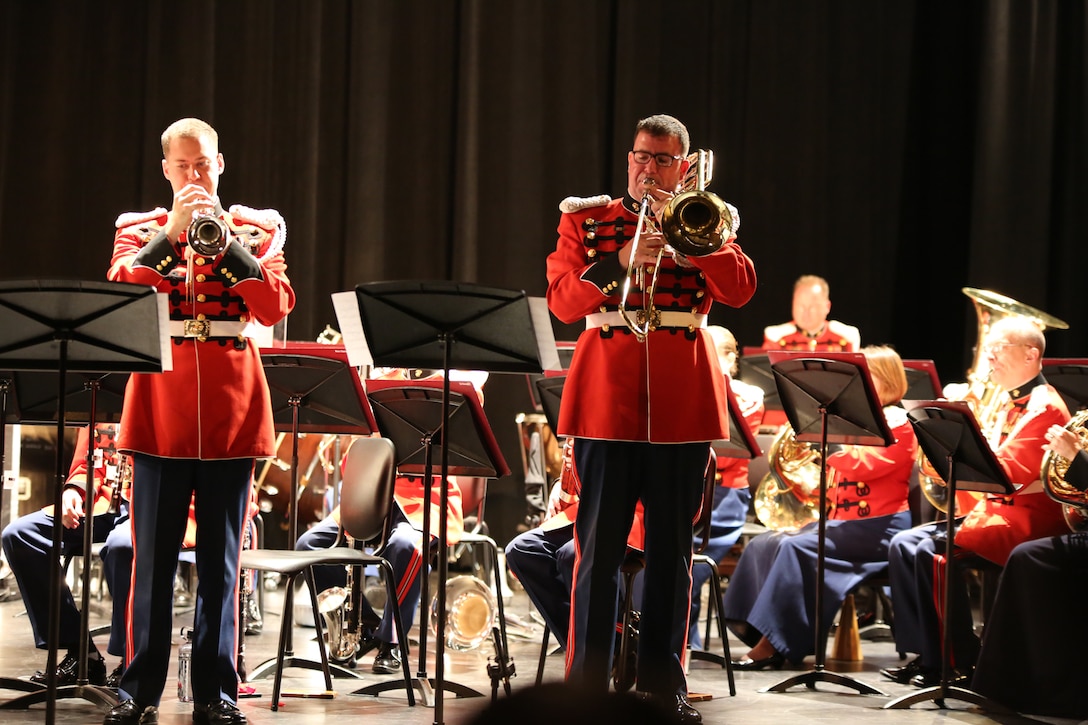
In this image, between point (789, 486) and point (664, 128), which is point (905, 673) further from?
point (664, 128)

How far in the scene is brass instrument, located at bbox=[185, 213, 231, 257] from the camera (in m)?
3.82

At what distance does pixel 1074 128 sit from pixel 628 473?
5.81 metres

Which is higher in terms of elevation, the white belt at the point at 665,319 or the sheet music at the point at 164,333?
the white belt at the point at 665,319

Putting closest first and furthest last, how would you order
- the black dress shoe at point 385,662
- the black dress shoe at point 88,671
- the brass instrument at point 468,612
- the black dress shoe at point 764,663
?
the black dress shoe at point 88,671, the black dress shoe at point 385,662, the black dress shoe at point 764,663, the brass instrument at point 468,612

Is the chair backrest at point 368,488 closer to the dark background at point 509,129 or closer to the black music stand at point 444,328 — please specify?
the black music stand at point 444,328

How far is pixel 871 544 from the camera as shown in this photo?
5.84m

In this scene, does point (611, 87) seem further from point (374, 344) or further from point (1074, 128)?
point (374, 344)

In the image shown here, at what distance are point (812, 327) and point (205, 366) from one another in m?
5.17

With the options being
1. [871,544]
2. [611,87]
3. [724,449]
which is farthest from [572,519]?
[611,87]

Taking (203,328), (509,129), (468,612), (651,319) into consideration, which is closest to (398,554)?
(468,612)

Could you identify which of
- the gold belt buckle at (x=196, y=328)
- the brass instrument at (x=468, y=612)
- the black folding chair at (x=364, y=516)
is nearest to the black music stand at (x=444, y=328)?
the gold belt buckle at (x=196, y=328)

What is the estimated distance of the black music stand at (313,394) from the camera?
15.8 feet

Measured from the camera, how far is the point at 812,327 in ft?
27.3

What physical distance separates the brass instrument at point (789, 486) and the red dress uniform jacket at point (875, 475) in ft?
0.40
